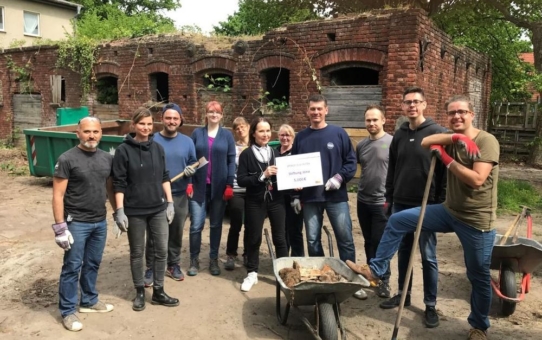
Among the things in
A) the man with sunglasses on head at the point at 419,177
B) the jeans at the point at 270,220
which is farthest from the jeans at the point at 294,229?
the man with sunglasses on head at the point at 419,177

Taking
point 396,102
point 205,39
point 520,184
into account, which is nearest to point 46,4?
point 205,39

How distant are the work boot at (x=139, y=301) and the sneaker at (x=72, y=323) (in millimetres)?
537

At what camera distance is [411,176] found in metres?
4.07

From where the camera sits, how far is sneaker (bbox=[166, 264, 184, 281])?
5.08 meters

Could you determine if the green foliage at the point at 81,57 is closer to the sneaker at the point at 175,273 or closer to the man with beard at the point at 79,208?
the sneaker at the point at 175,273

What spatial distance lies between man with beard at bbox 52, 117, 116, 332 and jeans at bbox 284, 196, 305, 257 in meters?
1.97

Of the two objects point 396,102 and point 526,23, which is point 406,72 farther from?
point 526,23

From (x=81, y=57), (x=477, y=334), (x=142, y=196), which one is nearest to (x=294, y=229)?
(x=142, y=196)

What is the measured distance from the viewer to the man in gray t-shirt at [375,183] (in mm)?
4570

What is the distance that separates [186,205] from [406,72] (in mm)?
6146

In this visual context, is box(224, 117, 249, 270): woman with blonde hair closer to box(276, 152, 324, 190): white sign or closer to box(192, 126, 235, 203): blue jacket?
box(192, 126, 235, 203): blue jacket

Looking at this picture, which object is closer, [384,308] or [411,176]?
[411,176]

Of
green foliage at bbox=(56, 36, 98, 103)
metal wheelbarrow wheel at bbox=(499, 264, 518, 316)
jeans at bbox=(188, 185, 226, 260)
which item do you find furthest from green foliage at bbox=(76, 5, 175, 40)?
metal wheelbarrow wheel at bbox=(499, 264, 518, 316)

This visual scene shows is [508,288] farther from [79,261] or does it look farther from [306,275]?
[79,261]
